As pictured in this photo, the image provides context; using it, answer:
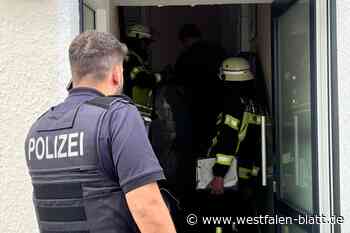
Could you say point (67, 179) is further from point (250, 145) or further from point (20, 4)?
point (250, 145)

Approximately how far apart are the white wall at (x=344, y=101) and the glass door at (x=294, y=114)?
0.23m

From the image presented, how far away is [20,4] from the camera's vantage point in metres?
3.04

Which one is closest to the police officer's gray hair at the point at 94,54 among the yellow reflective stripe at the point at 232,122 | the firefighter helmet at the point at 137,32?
the yellow reflective stripe at the point at 232,122

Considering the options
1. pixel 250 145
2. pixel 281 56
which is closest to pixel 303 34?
pixel 281 56

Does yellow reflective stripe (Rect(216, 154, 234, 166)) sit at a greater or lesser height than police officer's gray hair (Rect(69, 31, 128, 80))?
lesser

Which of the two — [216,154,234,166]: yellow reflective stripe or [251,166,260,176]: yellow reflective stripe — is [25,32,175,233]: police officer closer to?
[216,154,234,166]: yellow reflective stripe

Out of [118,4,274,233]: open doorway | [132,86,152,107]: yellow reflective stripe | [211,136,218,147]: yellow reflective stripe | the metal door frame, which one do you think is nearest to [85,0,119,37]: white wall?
[132,86,152,107]: yellow reflective stripe

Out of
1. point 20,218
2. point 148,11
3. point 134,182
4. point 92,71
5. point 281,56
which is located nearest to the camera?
point 134,182

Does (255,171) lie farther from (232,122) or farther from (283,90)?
(283,90)

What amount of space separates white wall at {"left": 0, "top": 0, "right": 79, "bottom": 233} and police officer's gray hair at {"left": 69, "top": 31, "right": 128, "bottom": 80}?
3.16 feet

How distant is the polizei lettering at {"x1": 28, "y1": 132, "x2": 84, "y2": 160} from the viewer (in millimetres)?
1964

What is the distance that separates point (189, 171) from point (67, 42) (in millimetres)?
2932

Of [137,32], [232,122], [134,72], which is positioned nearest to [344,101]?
[232,122]

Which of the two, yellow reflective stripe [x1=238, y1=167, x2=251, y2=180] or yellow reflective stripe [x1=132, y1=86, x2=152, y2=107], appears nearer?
yellow reflective stripe [x1=132, y1=86, x2=152, y2=107]
